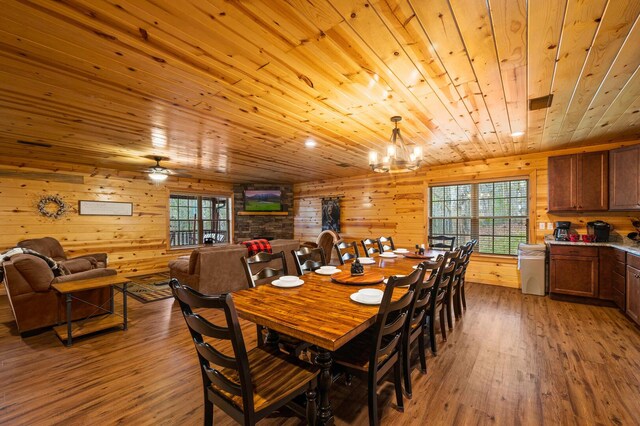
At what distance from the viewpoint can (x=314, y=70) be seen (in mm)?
2170

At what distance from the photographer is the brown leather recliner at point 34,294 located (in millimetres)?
3123

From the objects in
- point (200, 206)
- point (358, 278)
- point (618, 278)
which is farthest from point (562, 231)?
point (200, 206)

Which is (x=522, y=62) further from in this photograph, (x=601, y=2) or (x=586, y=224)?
(x=586, y=224)

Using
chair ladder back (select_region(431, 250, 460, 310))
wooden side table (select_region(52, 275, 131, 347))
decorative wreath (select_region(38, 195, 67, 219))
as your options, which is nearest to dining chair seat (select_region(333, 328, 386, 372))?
chair ladder back (select_region(431, 250, 460, 310))

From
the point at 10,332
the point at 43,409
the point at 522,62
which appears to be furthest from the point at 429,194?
the point at 10,332

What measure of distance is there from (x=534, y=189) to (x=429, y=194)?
189 cm

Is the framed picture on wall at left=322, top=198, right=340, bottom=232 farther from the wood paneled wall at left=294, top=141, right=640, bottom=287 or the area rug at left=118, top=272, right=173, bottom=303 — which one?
the area rug at left=118, top=272, right=173, bottom=303

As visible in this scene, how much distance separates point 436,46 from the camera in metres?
1.87

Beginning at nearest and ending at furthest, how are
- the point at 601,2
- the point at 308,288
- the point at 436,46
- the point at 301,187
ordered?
1. the point at 601,2
2. the point at 436,46
3. the point at 308,288
4. the point at 301,187

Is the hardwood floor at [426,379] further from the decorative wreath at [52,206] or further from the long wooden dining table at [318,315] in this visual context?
the decorative wreath at [52,206]

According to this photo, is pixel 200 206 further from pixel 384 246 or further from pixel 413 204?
pixel 413 204

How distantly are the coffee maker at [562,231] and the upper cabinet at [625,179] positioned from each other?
63 cm

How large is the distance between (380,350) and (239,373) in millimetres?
861

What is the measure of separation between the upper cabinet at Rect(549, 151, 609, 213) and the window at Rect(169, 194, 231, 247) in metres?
7.68
